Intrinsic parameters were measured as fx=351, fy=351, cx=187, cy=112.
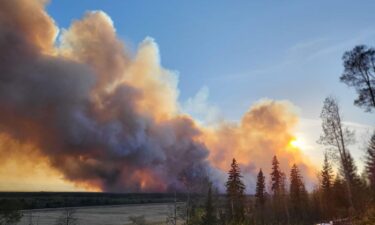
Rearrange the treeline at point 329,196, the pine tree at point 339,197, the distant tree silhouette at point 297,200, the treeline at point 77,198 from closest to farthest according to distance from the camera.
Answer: the treeline at point 329,196 → the pine tree at point 339,197 → the distant tree silhouette at point 297,200 → the treeline at point 77,198

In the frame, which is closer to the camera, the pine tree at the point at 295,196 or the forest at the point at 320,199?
the forest at the point at 320,199

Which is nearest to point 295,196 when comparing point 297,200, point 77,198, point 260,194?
point 297,200

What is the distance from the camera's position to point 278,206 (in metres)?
94.6

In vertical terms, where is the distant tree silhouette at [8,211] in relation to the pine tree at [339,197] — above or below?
below

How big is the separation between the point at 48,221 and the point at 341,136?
69509mm

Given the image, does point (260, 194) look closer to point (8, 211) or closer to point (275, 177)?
point (275, 177)

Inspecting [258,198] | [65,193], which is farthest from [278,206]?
[65,193]

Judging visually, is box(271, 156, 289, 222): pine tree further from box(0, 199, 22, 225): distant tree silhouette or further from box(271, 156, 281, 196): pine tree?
box(0, 199, 22, 225): distant tree silhouette

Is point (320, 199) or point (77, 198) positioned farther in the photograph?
point (77, 198)

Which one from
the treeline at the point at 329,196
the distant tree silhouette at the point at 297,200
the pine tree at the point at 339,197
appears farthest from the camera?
the distant tree silhouette at the point at 297,200

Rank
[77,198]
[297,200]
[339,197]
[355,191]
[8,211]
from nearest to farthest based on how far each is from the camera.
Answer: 1. [8,211]
2. [355,191]
3. [339,197]
4. [297,200]
5. [77,198]

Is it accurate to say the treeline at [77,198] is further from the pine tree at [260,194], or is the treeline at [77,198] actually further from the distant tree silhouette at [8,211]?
the distant tree silhouette at [8,211]

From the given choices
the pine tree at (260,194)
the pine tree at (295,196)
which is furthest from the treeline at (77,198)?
the pine tree at (295,196)

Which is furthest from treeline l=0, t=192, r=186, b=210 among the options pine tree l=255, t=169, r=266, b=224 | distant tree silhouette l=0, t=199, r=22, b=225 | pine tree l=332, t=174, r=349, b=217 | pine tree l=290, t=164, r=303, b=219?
distant tree silhouette l=0, t=199, r=22, b=225
